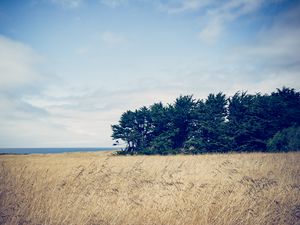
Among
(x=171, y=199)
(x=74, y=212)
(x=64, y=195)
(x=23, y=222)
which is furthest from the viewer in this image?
(x=64, y=195)

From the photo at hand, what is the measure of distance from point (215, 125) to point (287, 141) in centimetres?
1004

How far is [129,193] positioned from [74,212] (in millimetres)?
1724

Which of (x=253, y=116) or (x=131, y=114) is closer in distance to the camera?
(x=253, y=116)

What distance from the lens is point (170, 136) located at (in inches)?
1294

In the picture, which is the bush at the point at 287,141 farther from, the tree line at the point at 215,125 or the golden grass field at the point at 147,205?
the golden grass field at the point at 147,205

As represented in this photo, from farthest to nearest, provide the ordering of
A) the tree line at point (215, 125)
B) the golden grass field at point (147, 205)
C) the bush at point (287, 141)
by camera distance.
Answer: the tree line at point (215, 125), the bush at point (287, 141), the golden grass field at point (147, 205)

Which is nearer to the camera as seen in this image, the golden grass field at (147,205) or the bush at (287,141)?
the golden grass field at (147,205)

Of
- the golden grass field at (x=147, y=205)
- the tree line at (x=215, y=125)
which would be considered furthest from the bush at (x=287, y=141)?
the golden grass field at (x=147, y=205)

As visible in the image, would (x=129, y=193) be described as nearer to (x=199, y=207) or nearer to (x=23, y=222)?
(x=199, y=207)

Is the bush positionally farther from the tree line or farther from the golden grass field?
the golden grass field

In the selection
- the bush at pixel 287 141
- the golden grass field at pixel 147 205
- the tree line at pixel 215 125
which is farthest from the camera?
the tree line at pixel 215 125

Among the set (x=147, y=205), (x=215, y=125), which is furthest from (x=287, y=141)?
(x=147, y=205)

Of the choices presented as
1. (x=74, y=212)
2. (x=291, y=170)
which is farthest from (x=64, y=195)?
(x=291, y=170)

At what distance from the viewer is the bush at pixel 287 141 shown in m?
20.1
